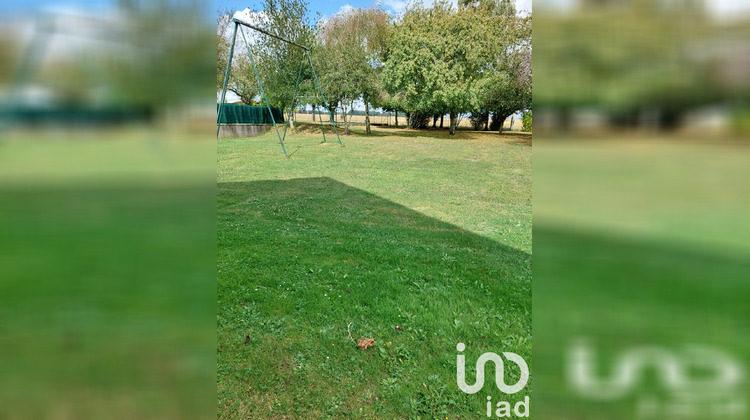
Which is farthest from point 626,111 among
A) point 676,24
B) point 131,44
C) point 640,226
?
point 131,44

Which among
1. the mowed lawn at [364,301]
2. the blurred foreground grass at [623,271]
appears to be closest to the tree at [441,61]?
the mowed lawn at [364,301]

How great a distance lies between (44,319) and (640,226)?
275 centimetres

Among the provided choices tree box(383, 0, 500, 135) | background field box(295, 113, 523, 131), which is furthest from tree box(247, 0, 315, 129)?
background field box(295, 113, 523, 131)

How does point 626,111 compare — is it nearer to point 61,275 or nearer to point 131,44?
point 131,44

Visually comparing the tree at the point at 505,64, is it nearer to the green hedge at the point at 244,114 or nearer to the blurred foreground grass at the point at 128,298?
the green hedge at the point at 244,114

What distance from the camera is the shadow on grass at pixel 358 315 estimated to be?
169cm

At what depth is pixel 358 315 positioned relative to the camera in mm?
2400

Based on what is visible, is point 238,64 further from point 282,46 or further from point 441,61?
point 441,61

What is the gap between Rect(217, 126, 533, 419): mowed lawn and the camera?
1.71m

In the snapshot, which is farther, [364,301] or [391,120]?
[391,120]

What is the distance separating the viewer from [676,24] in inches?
25.1

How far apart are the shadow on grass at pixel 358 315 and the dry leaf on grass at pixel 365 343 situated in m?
0.04

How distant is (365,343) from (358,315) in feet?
1.07

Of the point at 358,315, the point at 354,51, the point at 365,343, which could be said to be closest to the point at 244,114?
the point at 354,51
